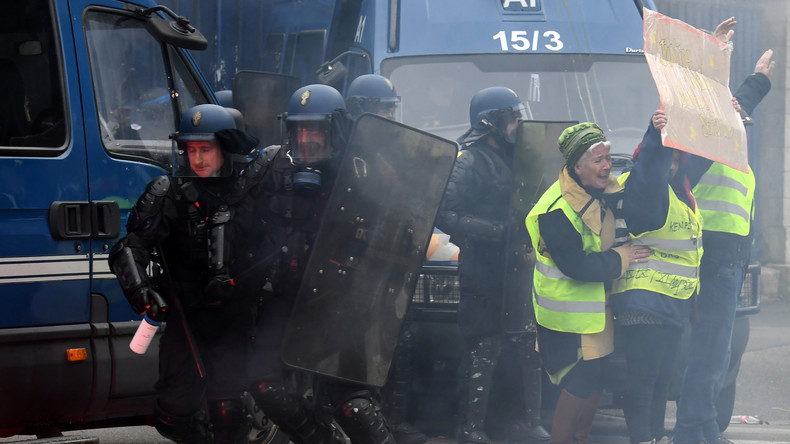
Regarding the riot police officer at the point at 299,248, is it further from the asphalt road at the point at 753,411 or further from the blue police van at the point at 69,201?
the asphalt road at the point at 753,411

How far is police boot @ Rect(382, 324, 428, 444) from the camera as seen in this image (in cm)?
582

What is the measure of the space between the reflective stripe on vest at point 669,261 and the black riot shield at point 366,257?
40.9 inches

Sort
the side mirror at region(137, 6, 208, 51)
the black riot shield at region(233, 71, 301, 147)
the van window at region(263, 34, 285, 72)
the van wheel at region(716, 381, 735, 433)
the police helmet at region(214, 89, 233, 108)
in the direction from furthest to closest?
the van window at region(263, 34, 285, 72) < the police helmet at region(214, 89, 233, 108) < the van wheel at region(716, 381, 735, 433) < the black riot shield at region(233, 71, 301, 147) < the side mirror at region(137, 6, 208, 51)

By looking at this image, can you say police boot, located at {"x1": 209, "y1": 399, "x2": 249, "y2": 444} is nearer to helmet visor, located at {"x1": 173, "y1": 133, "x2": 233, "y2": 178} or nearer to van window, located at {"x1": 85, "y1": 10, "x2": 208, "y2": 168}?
helmet visor, located at {"x1": 173, "y1": 133, "x2": 233, "y2": 178}

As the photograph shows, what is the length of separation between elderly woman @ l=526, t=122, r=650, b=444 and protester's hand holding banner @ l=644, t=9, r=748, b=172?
1.15ft

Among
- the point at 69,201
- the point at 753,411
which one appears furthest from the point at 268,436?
the point at 753,411

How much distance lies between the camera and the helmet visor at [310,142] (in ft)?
15.3

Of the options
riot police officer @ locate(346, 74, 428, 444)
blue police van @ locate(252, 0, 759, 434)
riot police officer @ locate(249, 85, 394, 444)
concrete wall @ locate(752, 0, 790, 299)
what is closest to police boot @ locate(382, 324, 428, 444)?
riot police officer @ locate(346, 74, 428, 444)

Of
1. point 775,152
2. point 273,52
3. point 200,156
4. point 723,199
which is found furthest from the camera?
point 775,152

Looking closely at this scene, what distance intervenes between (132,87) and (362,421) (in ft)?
6.55

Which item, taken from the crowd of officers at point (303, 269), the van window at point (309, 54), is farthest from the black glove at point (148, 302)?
the van window at point (309, 54)

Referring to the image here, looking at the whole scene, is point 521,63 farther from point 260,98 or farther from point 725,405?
point 725,405

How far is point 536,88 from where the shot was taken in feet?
21.6

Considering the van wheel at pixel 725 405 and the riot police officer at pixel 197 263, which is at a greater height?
the riot police officer at pixel 197 263
